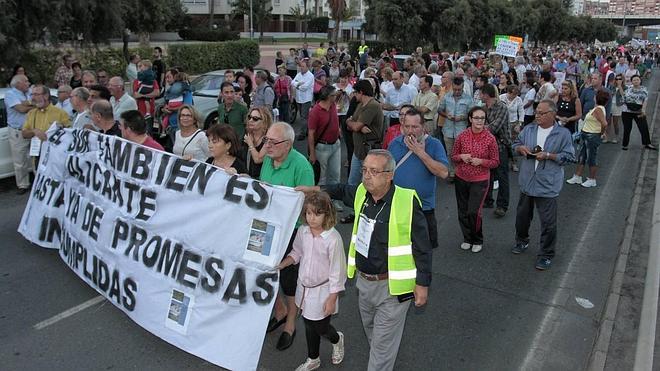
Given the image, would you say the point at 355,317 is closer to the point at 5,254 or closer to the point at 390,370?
the point at 390,370

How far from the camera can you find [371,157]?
3.56 metres

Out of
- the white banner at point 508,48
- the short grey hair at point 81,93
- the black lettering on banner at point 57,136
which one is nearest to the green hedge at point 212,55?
the white banner at point 508,48

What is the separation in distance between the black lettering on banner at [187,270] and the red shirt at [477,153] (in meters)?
3.41

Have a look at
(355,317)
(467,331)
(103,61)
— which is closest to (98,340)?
(355,317)

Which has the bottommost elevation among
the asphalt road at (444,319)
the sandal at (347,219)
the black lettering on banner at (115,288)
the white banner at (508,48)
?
the asphalt road at (444,319)

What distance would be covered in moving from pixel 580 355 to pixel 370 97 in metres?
4.36

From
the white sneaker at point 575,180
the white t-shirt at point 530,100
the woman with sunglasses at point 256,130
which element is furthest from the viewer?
the white t-shirt at point 530,100

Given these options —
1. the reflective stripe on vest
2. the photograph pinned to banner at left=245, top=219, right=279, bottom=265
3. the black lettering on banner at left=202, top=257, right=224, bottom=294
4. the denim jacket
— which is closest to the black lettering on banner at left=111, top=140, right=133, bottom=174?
the black lettering on banner at left=202, top=257, right=224, bottom=294

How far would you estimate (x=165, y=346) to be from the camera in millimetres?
4574

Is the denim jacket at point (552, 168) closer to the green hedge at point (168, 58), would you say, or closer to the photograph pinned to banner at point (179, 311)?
the photograph pinned to banner at point (179, 311)

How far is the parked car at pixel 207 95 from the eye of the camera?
1269cm

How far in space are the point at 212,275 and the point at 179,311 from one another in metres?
0.45

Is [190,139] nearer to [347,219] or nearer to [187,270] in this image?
[187,270]

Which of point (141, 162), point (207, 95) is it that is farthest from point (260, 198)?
point (207, 95)
